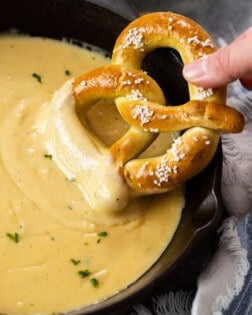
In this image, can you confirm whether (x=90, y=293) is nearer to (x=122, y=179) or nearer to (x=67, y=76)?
(x=122, y=179)

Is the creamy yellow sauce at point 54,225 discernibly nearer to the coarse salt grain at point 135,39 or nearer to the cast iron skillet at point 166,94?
the cast iron skillet at point 166,94

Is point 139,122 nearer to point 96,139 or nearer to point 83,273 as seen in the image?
point 96,139

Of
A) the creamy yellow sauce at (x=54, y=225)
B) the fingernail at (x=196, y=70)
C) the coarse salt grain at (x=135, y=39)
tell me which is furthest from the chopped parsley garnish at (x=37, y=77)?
the fingernail at (x=196, y=70)

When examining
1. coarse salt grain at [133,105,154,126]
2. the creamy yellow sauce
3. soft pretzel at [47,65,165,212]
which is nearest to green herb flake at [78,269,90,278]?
the creamy yellow sauce

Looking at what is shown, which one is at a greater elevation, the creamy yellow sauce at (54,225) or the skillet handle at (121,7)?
the skillet handle at (121,7)

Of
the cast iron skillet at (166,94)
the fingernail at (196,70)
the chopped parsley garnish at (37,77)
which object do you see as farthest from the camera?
the chopped parsley garnish at (37,77)

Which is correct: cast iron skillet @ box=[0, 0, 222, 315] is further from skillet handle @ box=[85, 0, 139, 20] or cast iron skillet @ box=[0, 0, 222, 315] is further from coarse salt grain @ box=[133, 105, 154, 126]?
coarse salt grain @ box=[133, 105, 154, 126]
